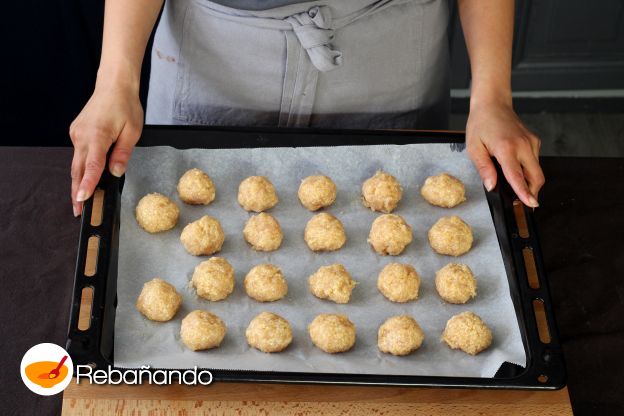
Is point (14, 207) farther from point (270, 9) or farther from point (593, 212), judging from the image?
point (593, 212)

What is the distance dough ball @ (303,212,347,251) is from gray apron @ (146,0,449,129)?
1.12 ft

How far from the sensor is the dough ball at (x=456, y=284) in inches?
68.4

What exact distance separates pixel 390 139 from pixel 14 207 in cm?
94

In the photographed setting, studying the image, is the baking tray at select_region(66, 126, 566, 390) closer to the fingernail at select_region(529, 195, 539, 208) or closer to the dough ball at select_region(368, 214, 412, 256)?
the fingernail at select_region(529, 195, 539, 208)

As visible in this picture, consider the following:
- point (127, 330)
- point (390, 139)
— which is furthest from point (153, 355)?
point (390, 139)

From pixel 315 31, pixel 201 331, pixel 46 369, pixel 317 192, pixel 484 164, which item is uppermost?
pixel 315 31

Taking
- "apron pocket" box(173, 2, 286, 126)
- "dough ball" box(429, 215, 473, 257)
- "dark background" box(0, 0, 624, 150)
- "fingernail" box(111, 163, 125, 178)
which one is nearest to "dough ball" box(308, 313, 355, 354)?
"dough ball" box(429, 215, 473, 257)

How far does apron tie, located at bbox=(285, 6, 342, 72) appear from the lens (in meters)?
1.91

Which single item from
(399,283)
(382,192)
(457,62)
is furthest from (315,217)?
(457,62)

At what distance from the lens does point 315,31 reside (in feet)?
6.30

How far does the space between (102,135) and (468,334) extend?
0.90m

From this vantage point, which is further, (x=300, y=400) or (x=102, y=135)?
(x=102, y=135)

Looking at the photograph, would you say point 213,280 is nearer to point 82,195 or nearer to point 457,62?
point 82,195

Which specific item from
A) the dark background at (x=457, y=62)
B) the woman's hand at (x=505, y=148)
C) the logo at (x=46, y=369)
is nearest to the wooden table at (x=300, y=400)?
the logo at (x=46, y=369)
